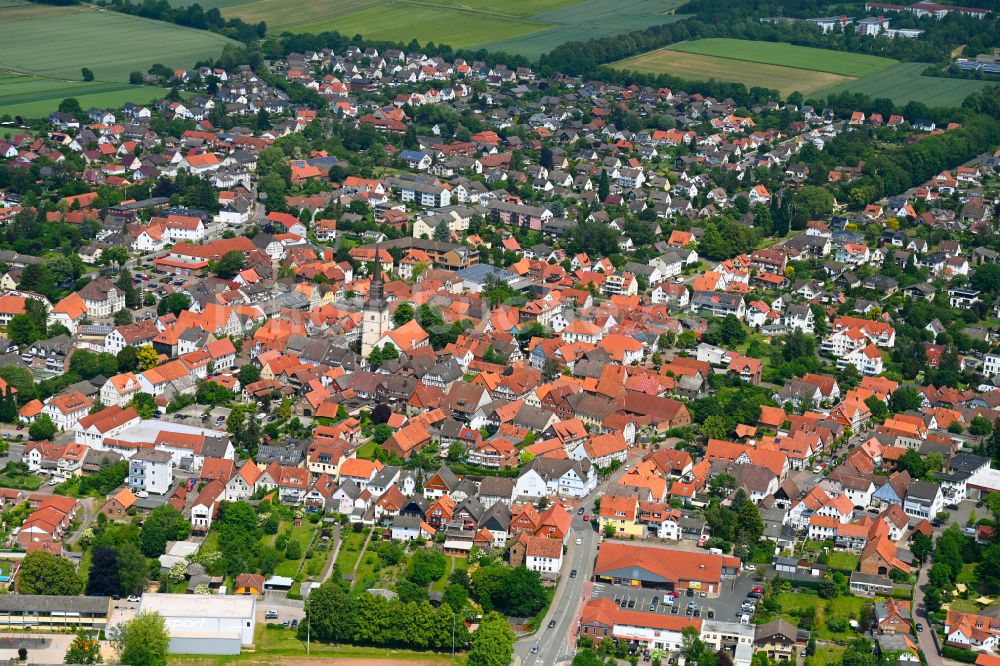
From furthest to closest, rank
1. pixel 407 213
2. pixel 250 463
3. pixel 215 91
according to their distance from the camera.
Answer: pixel 215 91 → pixel 407 213 → pixel 250 463

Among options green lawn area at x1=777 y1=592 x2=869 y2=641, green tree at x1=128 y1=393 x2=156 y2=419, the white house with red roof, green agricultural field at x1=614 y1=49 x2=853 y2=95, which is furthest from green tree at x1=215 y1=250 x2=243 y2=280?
green agricultural field at x1=614 y1=49 x2=853 y2=95

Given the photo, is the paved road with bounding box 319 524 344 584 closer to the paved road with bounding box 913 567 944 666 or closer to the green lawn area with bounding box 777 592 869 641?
the green lawn area with bounding box 777 592 869 641

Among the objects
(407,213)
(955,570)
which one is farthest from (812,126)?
(955,570)

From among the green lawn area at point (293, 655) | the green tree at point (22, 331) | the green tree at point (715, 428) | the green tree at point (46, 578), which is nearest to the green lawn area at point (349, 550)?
the green lawn area at point (293, 655)

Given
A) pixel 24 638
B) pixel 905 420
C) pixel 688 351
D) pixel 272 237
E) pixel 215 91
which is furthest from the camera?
pixel 215 91

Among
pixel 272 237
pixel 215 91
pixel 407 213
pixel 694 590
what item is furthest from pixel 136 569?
pixel 215 91

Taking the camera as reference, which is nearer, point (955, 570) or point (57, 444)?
point (955, 570)

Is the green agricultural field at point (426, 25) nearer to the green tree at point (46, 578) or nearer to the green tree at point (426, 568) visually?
the green tree at point (426, 568)

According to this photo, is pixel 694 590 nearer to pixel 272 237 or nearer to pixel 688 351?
pixel 688 351
